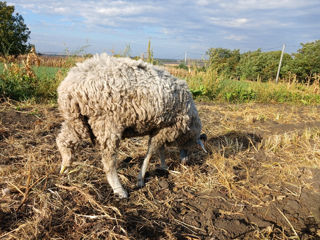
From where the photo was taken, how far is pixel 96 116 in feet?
7.71

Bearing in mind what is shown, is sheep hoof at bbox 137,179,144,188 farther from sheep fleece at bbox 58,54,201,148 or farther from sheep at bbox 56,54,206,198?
sheep fleece at bbox 58,54,201,148

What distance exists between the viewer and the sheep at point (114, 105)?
229 cm

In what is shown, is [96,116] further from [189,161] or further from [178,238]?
[189,161]

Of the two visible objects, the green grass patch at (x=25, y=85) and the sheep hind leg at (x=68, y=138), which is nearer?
the sheep hind leg at (x=68, y=138)

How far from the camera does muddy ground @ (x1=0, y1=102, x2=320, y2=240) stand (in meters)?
2.08

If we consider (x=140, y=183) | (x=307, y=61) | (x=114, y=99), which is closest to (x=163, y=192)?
(x=140, y=183)

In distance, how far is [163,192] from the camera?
2861 mm

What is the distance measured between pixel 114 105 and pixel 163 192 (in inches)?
51.5

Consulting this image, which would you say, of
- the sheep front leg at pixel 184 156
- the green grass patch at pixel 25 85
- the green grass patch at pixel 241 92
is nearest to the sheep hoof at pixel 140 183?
the sheep front leg at pixel 184 156

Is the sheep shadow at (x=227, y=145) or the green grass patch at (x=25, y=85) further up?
the green grass patch at (x=25, y=85)

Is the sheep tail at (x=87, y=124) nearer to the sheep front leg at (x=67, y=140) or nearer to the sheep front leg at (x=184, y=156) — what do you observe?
the sheep front leg at (x=67, y=140)

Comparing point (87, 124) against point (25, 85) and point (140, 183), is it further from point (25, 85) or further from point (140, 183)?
point (25, 85)

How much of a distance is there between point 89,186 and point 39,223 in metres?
0.72

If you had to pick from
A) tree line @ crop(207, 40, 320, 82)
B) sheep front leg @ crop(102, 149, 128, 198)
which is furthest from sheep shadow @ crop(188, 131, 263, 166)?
tree line @ crop(207, 40, 320, 82)
